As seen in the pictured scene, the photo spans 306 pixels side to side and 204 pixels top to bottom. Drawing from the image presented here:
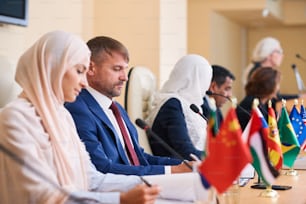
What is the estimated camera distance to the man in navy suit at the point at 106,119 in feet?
9.07

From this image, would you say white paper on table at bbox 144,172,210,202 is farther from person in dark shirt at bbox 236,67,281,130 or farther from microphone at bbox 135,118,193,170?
person in dark shirt at bbox 236,67,281,130

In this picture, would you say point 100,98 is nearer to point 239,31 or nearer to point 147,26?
point 147,26

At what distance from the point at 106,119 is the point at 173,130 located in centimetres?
86

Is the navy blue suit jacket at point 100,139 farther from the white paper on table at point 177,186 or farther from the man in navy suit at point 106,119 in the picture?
the white paper on table at point 177,186

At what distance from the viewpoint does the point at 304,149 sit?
3.67 meters

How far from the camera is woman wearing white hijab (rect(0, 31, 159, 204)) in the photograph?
2084 millimetres

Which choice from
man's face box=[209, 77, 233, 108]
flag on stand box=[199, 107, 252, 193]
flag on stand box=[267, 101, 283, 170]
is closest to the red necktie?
flag on stand box=[267, 101, 283, 170]

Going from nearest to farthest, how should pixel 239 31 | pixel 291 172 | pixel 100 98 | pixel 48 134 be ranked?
pixel 48 134 → pixel 100 98 → pixel 291 172 → pixel 239 31

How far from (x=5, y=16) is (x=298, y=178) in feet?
4.94

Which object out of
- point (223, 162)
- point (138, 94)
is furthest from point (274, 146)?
point (138, 94)

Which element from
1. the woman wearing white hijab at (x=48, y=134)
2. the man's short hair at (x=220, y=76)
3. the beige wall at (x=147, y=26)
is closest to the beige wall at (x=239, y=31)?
the beige wall at (x=147, y=26)

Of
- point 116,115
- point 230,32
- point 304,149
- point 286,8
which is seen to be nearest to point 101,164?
point 116,115

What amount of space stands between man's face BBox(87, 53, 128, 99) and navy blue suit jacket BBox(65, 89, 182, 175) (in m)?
0.07

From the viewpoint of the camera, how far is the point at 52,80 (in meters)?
2.23
